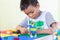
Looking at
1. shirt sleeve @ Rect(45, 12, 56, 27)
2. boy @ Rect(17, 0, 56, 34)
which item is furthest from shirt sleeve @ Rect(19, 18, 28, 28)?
shirt sleeve @ Rect(45, 12, 56, 27)

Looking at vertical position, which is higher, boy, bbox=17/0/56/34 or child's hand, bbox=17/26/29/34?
boy, bbox=17/0/56/34

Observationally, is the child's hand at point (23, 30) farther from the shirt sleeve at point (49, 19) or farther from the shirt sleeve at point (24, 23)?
the shirt sleeve at point (49, 19)

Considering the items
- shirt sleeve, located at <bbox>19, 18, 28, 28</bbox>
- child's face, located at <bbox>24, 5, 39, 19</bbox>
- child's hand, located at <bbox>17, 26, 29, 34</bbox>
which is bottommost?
child's hand, located at <bbox>17, 26, 29, 34</bbox>

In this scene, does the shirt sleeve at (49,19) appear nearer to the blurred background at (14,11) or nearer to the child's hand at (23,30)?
the blurred background at (14,11)

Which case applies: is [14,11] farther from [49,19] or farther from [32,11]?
[49,19]

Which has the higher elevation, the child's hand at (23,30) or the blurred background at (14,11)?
the blurred background at (14,11)

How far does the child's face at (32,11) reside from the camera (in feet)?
2.60

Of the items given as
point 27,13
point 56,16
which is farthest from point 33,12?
point 56,16

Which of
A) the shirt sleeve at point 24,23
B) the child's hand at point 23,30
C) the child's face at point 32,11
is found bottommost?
the child's hand at point 23,30

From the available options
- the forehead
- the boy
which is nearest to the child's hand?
the boy

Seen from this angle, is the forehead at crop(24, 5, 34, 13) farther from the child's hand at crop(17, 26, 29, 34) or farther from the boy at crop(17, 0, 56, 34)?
the child's hand at crop(17, 26, 29, 34)

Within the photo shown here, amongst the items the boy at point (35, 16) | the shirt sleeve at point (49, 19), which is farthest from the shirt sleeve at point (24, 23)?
the shirt sleeve at point (49, 19)

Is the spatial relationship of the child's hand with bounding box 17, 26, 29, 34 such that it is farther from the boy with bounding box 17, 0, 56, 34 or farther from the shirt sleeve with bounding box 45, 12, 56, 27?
the shirt sleeve with bounding box 45, 12, 56, 27

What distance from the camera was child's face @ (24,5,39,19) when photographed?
0.79m
